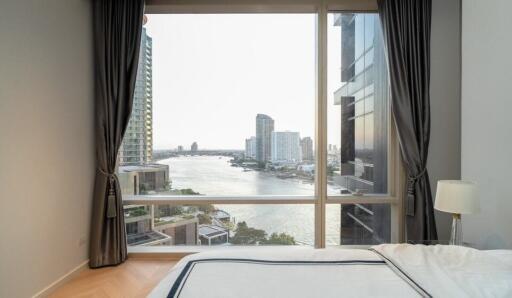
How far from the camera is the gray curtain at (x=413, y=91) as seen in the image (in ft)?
9.72

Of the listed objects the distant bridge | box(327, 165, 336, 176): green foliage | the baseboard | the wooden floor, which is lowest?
the wooden floor

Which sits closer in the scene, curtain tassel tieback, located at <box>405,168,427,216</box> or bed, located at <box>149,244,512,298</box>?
bed, located at <box>149,244,512,298</box>

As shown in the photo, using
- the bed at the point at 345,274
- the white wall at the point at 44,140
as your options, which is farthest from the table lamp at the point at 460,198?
the white wall at the point at 44,140

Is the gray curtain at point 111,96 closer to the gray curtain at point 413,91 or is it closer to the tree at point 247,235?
the tree at point 247,235

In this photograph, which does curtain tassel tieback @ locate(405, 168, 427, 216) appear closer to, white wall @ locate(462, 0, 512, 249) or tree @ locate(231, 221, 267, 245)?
white wall @ locate(462, 0, 512, 249)

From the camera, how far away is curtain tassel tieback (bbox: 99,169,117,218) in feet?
9.68

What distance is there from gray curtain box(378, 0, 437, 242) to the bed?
151 cm

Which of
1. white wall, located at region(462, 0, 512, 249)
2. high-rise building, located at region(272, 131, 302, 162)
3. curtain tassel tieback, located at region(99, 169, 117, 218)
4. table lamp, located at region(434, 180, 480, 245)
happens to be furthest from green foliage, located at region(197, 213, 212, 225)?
white wall, located at region(462, 0, 512, 249)

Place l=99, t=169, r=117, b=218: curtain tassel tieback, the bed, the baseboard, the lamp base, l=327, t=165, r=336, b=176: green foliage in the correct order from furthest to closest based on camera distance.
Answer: l=327, t=165, r=336, b=176: green foliage → l=99, t=169, r=117, b=218: curtain tassel tieback → the baseboard → the lamp base → the bed

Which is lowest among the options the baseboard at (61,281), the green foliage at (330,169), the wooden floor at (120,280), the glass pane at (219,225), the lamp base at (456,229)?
the wooden floor at (120,280)

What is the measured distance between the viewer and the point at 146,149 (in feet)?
10.8

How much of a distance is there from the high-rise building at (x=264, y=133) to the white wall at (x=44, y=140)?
172cm

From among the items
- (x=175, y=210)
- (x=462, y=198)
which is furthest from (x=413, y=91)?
(x=175, y=210)

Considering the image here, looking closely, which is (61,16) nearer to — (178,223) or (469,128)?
(178,223)
